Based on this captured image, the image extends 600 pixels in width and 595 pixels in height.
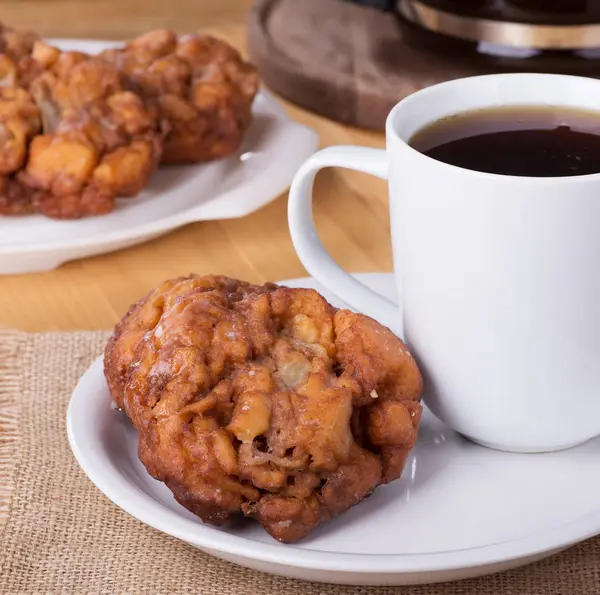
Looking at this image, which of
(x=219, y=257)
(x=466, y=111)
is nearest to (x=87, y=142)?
(x=219, y=257)

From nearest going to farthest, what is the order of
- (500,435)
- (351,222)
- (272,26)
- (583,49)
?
(500,435), (351,222), (583,49), (272,26)

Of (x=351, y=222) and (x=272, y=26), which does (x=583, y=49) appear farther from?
(x=272, y=26)

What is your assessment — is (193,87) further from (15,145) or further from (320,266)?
(320,266)

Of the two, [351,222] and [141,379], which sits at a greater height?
[141,379]

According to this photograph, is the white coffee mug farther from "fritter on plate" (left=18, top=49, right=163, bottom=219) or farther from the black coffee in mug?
"fritter on plate" (left=18, top=49, right=163, bottom=219)

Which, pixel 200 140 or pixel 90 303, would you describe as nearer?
pixel 90 303

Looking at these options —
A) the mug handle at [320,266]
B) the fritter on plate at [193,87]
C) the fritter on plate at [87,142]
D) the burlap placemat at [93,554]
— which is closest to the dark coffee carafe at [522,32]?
the fritter on plate at [193,87]

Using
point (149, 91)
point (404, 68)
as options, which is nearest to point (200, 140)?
point (149, 91)

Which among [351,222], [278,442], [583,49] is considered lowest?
[351,222]

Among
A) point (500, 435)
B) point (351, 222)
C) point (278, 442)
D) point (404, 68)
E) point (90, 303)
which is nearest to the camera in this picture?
point (278, 442)
